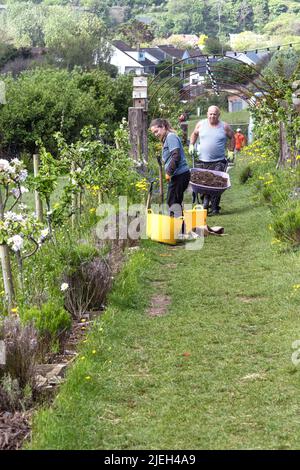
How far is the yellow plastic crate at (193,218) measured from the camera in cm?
1127

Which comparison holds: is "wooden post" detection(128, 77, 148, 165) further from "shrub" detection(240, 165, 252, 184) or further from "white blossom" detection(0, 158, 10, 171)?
"white blossom" detection(0, 158, 10, 171)

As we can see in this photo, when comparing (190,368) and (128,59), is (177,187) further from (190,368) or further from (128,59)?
(128,59)

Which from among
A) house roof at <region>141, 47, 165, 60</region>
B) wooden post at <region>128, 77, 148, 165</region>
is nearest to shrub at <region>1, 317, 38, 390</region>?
wooden post at <region>128, 77, 148, 165</region>

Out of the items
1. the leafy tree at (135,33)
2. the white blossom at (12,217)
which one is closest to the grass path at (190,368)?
the white blossom at (12,217)

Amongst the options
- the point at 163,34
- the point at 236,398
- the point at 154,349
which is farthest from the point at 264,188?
the point at 163,34

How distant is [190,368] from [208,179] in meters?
7.73

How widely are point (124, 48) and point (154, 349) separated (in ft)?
290

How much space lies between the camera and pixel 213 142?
539 inches

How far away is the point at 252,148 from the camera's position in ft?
75.0

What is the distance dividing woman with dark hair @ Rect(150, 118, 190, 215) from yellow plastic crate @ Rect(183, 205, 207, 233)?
338 mm

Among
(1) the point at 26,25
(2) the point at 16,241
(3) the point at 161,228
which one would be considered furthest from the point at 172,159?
(1) the point at 26,25

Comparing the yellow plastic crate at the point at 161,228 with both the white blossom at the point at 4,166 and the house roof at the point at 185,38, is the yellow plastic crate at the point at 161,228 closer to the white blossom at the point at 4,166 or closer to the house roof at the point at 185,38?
the white blossom at the point at 4,166

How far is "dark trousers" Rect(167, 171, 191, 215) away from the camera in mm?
11414

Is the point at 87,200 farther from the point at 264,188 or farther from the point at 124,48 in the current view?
the point at 124,48
